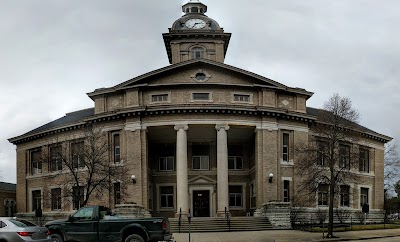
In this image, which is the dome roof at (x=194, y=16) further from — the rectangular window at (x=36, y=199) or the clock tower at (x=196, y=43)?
the rectangular window at (x=36, y=199)

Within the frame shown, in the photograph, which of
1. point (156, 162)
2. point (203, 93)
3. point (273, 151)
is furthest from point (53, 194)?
point (273, 151)

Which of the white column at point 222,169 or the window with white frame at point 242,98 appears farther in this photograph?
the window with white frame at point 242,98

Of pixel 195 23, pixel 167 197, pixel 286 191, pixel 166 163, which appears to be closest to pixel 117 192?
pixel 167 197

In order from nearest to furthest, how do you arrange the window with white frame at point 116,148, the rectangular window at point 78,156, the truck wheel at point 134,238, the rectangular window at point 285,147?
the truck wheel at point 134,238 < the rectangular window at point 78,156 < the window with white frame at point 116,148 < the rectangular window at point 285,147

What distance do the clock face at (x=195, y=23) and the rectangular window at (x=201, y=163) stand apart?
14842 mm

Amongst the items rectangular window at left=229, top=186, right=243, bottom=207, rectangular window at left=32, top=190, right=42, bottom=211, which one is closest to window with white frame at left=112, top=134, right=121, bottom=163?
rectangular window at left=229, top=186, right=243, bottom=207

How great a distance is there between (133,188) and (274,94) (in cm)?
1450

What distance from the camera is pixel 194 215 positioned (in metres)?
47.4

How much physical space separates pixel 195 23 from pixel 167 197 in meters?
19.0

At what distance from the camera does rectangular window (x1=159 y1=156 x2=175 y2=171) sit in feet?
161

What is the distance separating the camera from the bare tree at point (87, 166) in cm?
3828

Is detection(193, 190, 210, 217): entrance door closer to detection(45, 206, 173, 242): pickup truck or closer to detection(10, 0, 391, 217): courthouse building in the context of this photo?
detection(10, 0, 391, 217): courthouse building

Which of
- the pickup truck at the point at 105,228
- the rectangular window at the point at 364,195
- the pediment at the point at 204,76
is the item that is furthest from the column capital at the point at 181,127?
the rectangular window at the point at 364,195

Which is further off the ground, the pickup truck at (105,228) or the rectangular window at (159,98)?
the rectangular window at (159,98)
